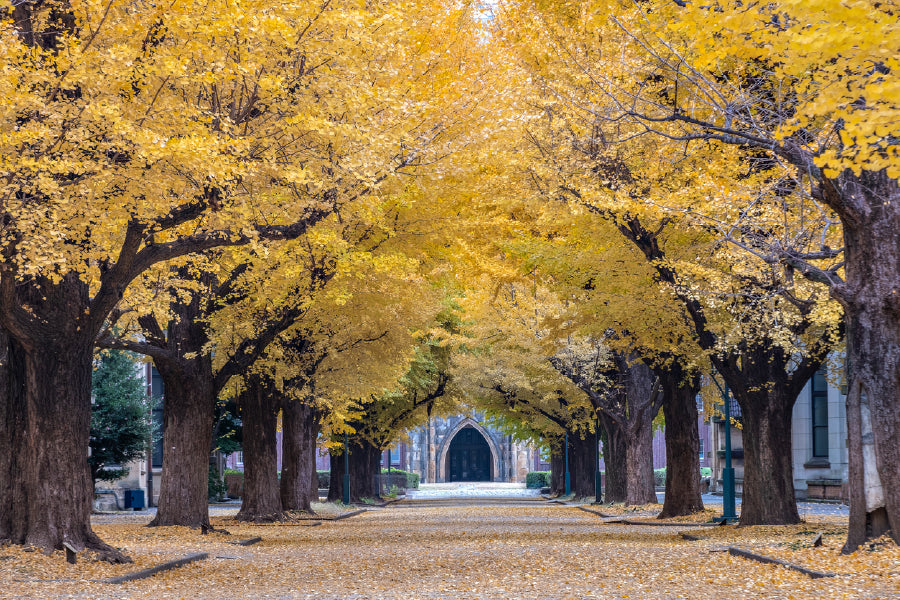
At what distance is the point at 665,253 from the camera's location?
1931cm

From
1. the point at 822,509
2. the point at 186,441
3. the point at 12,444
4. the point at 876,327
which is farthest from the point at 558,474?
the point at 876,327

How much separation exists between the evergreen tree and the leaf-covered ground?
728 inches

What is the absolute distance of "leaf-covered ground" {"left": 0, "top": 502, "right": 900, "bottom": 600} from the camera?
11156 mm

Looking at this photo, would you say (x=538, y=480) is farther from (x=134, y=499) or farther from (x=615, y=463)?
(x=615, y=463)

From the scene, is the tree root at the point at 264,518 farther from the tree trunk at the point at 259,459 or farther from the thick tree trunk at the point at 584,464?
the thick tree trunk at the point at 584,464

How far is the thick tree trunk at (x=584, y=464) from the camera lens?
46.3 m

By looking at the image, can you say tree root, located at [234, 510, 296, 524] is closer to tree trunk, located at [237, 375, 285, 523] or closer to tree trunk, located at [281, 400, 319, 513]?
tree trunk, located at [237, 375, 285, 523]

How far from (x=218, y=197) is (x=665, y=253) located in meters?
8.99

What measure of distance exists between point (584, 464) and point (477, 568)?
110 feet

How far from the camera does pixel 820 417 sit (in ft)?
136

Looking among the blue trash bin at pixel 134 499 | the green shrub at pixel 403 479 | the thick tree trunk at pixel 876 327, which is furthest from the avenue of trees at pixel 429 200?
the green shrub at pixel 403 479

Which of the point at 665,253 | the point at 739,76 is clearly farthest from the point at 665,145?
the point at 665,253

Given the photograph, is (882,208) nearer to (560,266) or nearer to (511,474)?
(560,266)

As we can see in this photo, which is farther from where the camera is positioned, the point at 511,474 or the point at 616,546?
the point at 511,474
